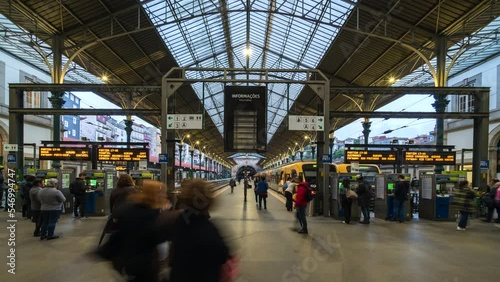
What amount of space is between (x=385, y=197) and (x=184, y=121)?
8.19 meters

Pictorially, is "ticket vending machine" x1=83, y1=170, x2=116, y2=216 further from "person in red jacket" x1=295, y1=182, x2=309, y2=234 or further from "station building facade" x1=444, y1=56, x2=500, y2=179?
"station building facade" x1=444, y1=56, x2=500, y2=179

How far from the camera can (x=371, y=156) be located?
2073cm

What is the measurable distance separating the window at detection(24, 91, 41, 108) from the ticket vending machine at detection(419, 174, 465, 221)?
28328 millimetres

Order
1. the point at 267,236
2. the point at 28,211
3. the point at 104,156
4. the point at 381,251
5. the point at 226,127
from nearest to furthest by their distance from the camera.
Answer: the point at 381,251, the point at 267,236, the point at 28,211, the point at 226,127, the point at 104,156

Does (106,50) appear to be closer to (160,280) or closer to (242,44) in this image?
(242,44)

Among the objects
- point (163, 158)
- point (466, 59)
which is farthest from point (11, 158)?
point (466, 59)

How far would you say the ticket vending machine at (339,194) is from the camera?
14109mm

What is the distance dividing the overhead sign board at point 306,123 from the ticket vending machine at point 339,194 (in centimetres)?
202

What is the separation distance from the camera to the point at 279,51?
29.0 meters

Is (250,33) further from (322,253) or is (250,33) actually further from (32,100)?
(322,253)

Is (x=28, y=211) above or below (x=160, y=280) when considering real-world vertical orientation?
below

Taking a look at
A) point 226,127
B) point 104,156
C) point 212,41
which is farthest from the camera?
point 212,41

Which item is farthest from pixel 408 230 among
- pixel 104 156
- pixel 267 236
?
pixel 104 156

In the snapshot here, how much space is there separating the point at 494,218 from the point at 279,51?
18761 millimetres
